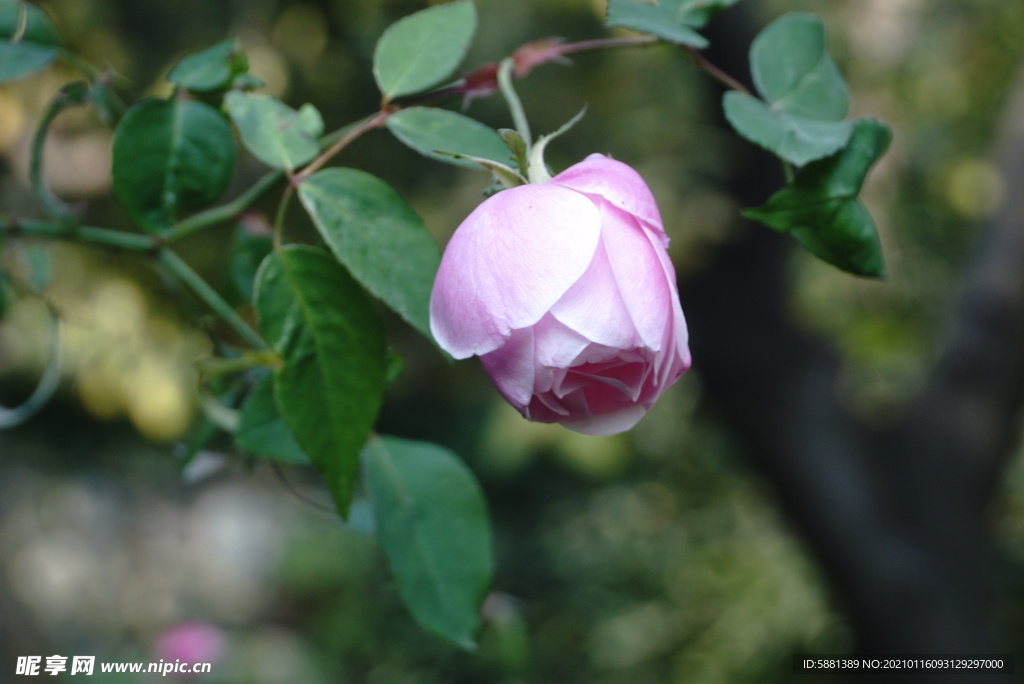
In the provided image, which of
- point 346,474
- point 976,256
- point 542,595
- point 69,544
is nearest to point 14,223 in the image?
point 346,474

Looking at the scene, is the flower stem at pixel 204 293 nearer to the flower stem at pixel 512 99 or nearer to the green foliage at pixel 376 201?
the green foliage at pixel 376 201

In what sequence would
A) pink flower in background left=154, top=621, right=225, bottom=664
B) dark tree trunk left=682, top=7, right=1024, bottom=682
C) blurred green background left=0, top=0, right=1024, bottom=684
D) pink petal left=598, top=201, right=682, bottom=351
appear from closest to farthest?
pink petal left=598, top=201, right=682, bottom=351 → pink flower in background left=154, top=621, right=225, bottom=664 → blurred green background left=0, top=0, right=1024, bottom=684 → dark tree trunk left=682, top=7, right=1024, bottom=682

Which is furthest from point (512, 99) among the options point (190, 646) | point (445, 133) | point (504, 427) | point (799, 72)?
point (504, 427)

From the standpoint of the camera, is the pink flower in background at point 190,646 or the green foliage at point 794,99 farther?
the pink flower in background at point 190,646

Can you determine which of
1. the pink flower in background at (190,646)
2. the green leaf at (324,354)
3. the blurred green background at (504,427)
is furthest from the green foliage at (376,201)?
the blurred green background at (504,427)

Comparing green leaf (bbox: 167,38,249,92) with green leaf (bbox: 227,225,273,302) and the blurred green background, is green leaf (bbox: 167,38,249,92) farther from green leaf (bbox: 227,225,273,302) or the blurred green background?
the blurred green background

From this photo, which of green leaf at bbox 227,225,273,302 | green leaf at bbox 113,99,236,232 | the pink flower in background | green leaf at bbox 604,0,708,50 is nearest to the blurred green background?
the pink flower in background
